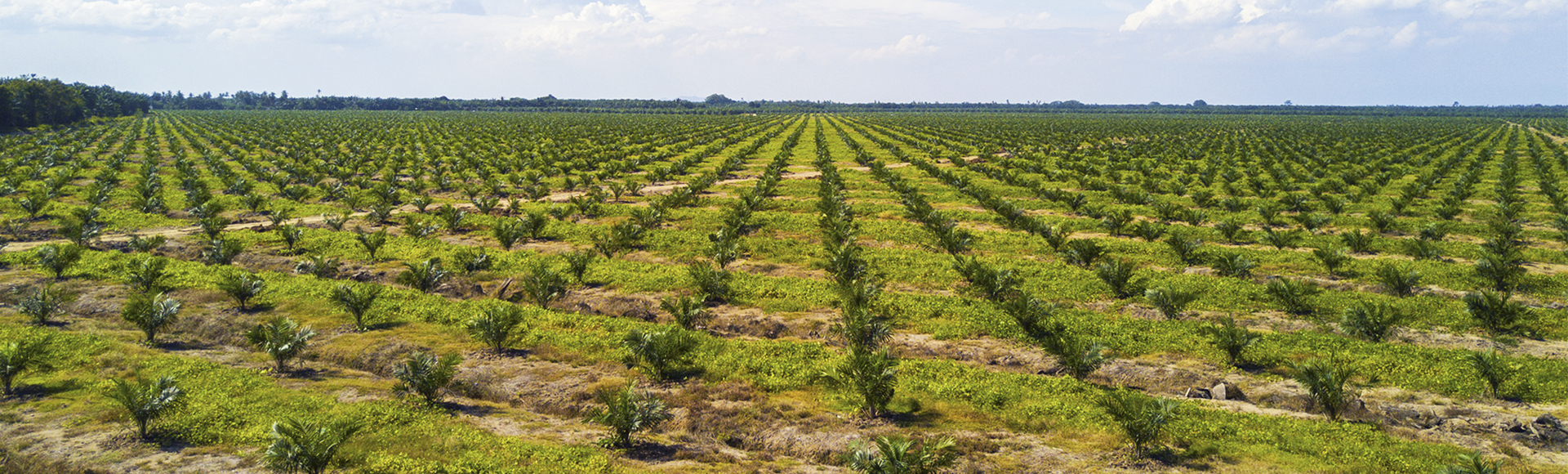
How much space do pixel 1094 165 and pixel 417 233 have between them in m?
39.0

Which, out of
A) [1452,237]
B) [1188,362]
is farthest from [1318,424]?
[1452,237]

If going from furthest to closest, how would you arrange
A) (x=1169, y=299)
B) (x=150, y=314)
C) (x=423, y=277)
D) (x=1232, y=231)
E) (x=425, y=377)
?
(x=1232, y=231) → (x=423, y=277) → (x=1169, y=299) → (x=150, y=314) → (x=425, y=377)

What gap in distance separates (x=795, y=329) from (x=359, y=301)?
872 centimetres

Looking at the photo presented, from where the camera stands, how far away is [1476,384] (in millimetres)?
10539

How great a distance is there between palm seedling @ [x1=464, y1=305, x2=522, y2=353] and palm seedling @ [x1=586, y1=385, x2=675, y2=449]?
3.65 metres

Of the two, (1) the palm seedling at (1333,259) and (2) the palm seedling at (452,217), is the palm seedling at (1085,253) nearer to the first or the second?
(1) the palm seedling at (1333,259)

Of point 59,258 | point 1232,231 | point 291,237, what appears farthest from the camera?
point 1232,231

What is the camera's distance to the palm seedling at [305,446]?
7.78 m

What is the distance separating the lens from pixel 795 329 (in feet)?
46.6

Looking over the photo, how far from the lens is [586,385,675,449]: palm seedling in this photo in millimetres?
9062

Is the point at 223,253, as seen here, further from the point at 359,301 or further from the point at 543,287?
the point at 543,287

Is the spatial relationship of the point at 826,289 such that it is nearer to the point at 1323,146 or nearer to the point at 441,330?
the point at 441,330

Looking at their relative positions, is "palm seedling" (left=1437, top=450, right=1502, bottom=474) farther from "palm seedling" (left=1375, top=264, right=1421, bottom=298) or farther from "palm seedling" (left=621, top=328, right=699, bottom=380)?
"palm seedling" (left=621, top=328, right=699, bottom=380)

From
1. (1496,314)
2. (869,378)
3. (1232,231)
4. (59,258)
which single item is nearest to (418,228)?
(59,258)
